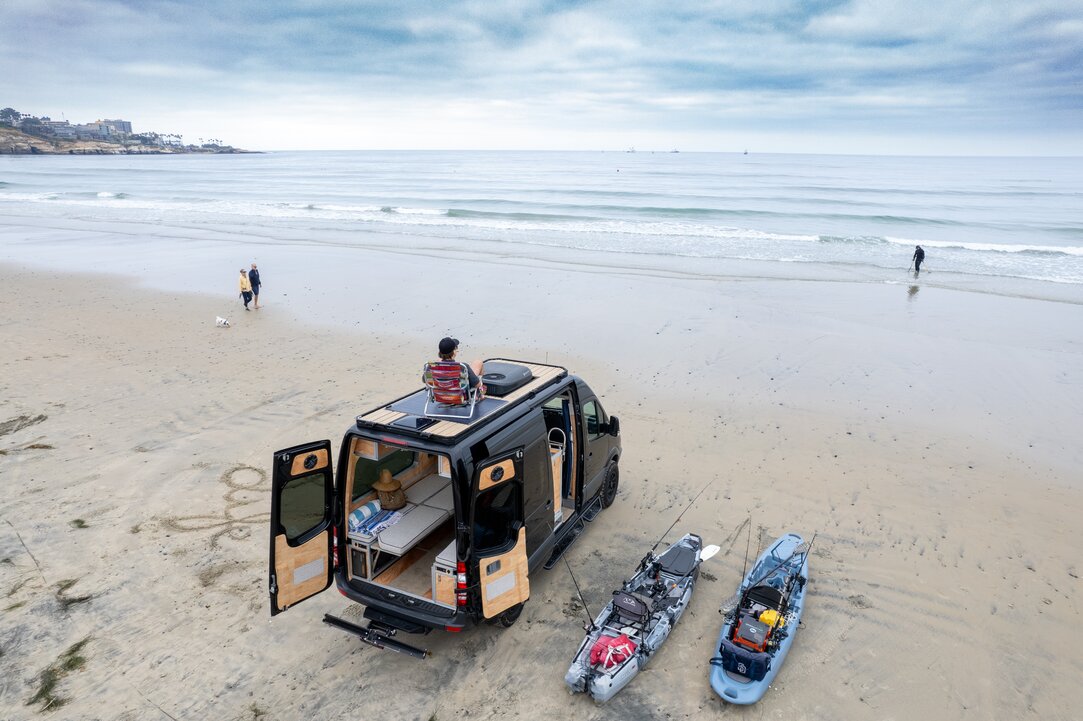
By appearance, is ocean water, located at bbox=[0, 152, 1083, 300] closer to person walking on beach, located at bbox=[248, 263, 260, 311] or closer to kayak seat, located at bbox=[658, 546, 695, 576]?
person walking on beach, located at bbox=[248, 263, 260, 311]

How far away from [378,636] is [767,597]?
4015 mm

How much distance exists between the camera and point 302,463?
574cm

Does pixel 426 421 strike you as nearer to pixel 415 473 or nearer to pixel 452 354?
pixel 452 354

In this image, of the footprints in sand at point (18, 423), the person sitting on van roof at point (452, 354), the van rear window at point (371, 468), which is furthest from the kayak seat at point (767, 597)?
the footprints in sand at point (18, 423)

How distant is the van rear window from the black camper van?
2cm

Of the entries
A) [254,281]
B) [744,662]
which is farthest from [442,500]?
[254,281]

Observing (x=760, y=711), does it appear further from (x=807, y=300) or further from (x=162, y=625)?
(x=807, y=300)

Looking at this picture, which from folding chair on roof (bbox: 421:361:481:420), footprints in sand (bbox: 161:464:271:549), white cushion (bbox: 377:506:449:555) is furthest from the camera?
footprints in sand (bbox: 161:464:271:549)

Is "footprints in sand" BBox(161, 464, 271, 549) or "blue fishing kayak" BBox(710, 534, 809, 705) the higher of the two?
"blue fishing kayak" BBox(710, 534, 809, 705)

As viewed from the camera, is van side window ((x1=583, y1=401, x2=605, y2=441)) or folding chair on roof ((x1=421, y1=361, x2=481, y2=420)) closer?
folding chair on roof ((x1=421, y1=361, x2=481, y2=420))

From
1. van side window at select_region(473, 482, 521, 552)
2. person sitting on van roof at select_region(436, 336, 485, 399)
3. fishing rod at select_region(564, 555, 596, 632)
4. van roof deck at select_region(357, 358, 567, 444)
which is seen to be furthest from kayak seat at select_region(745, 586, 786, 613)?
person sitting on van roof at select_region(436, 336, 485, 399)

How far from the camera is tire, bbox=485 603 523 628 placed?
21.3 ft

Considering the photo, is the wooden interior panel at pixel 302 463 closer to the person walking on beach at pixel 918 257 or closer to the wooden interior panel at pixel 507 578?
the wooden interior panel at pixel 507 578

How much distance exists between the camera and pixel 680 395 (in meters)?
13.0
